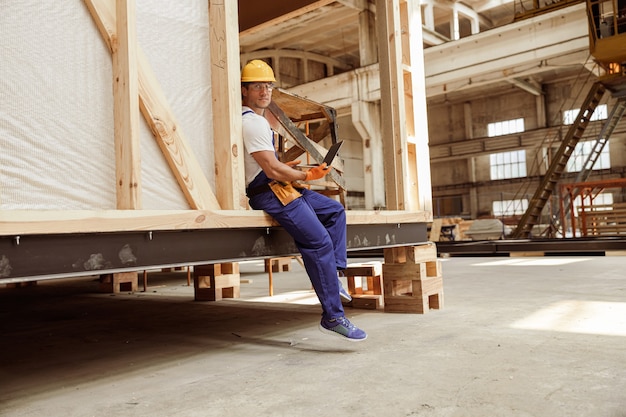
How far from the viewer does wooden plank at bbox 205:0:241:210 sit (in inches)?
142

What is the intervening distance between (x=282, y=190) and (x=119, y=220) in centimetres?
118

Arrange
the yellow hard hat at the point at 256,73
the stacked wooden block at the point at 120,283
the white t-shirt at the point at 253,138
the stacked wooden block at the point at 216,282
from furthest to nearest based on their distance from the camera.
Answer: the stacked wooden block at the point at 120,283 < the stacked wooden block at the point at 216,282 < the yellow hard hat at the point at 256,73 < the white t-shirt at the point at 253,138

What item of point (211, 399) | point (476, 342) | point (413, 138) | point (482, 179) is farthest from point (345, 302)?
point (482, 179)

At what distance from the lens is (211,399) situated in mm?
2676

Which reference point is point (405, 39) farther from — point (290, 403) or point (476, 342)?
point (290, 403)

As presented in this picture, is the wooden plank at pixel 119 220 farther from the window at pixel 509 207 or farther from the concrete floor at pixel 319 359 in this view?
the window at pixel 509 207

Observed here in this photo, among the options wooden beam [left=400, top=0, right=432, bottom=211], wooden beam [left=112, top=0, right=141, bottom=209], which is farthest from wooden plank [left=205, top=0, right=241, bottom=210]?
wooden beam [left=400, top=0, right=432, bottom=211]

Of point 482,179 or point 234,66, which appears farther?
point 482,179

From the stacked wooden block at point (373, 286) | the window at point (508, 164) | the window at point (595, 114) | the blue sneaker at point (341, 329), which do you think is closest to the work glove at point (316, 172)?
the blue sneaker at point (341, 329)

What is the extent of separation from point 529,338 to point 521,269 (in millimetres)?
5370

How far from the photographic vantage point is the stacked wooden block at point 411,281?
503 centimetres

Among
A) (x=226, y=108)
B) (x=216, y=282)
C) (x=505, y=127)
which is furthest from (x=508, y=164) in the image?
(x=226, y=108)

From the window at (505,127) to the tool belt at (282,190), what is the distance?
27.1 metres

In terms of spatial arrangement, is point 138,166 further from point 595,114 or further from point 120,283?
point 595,114
